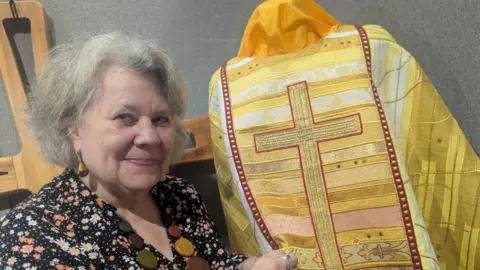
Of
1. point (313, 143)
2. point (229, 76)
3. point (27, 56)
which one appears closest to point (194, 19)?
point (229, 76)

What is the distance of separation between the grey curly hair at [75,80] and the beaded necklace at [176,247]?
194 millimetres

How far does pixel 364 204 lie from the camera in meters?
0.94

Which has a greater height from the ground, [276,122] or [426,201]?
[276,122]

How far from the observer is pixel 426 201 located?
0.97m

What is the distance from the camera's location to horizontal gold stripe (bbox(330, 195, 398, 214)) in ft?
3.03

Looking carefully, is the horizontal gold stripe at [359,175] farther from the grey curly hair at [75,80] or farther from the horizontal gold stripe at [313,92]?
the grey curly hair at [75,80]

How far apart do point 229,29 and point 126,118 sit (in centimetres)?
66

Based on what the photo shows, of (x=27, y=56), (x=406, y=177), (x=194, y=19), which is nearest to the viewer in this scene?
(x=406, y=177)

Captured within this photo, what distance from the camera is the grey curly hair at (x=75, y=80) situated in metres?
0.84

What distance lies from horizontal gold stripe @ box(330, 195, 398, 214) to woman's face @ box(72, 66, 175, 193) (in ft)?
1.29

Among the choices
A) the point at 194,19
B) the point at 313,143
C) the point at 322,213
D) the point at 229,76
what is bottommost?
the point at 322,213

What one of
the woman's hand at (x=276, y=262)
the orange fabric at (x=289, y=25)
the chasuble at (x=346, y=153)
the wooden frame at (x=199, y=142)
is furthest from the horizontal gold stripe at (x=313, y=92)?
the woman's hand at (x=276, y=262)

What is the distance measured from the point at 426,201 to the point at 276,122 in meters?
0.37

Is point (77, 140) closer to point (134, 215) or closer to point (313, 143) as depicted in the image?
point (134, 215)
